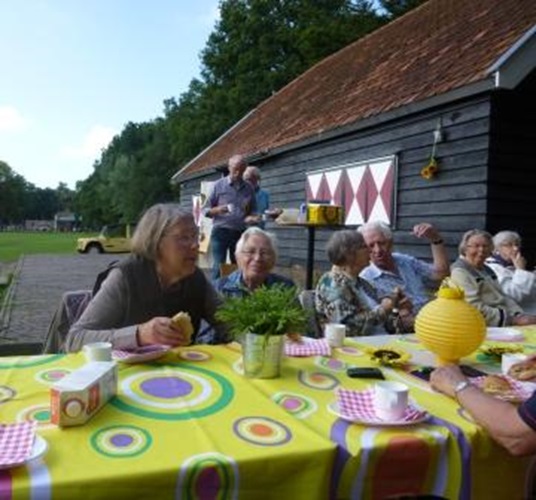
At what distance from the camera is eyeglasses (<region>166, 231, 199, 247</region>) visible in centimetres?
249

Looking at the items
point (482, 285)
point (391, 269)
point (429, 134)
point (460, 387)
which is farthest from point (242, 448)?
point (429, 134)

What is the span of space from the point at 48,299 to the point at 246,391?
9081 millimetres

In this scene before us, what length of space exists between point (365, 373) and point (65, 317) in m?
1.61

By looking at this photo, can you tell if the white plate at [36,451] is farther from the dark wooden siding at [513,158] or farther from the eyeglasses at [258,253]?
the dark wooden siding at [513,158]

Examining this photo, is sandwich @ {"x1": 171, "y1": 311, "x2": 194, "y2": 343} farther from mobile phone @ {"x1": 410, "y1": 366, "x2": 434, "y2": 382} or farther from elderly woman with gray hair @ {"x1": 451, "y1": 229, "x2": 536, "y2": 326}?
elderly woman with gray hair @ {"x1": 451, "y1": 229, "x2": 536, "y2": 326}

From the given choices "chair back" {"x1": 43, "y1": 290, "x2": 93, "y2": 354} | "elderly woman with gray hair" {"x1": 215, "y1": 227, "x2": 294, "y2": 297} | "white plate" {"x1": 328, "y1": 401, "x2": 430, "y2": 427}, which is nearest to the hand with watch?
"white plate" {"x1": 328, "y1": 401, "x2": 430, "y2": 427}

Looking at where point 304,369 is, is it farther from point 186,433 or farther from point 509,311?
point 509,311

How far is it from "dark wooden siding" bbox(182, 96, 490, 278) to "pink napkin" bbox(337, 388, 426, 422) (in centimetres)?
525

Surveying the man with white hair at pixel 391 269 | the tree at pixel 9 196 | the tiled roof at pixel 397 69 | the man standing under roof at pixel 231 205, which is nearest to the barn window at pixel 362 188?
the tiled roof at pixel 397 69

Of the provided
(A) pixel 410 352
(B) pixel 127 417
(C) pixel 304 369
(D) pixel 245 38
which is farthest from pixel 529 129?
(D) pixel 245 38

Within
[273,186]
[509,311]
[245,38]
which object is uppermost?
[245,38]

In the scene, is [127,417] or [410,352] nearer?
[127,417]

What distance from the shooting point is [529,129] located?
643 centimetres

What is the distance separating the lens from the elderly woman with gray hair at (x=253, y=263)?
3.03m
